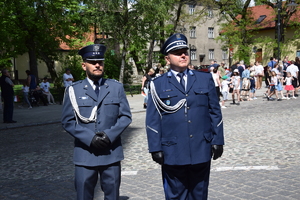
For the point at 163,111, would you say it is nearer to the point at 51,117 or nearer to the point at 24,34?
the point at 51,117

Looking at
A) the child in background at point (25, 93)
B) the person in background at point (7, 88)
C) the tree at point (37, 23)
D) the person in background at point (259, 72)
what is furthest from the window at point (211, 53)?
the person in background at point (7, 88)

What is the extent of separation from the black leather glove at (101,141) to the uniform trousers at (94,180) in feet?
0.80

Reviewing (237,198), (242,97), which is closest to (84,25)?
(242,97)

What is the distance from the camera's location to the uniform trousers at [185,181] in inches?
154

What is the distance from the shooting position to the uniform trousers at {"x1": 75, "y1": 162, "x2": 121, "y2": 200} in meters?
4.00

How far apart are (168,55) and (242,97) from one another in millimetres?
17430

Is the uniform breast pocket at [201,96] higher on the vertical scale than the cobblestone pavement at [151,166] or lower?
higher

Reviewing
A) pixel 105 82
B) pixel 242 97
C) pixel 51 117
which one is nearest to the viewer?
pixel 105 82

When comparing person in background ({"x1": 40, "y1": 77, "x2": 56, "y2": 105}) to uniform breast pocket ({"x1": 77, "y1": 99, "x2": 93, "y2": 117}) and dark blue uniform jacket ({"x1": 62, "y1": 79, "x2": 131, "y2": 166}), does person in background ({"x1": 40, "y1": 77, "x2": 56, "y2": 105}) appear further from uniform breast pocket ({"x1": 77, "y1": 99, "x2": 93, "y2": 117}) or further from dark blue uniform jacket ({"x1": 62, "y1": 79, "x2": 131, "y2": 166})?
uniform breast pocket ({"x1": 77, "y1": 99, "x2": 93, "y2": 117})

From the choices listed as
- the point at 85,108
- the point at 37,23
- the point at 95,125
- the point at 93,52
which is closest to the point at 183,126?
the point at 95,125

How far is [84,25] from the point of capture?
2717 centimetres

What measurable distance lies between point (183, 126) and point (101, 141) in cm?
76

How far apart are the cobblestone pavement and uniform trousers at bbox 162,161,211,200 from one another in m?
1.49

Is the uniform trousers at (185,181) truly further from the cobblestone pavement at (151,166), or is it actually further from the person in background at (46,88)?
the person in background at (46,88)
